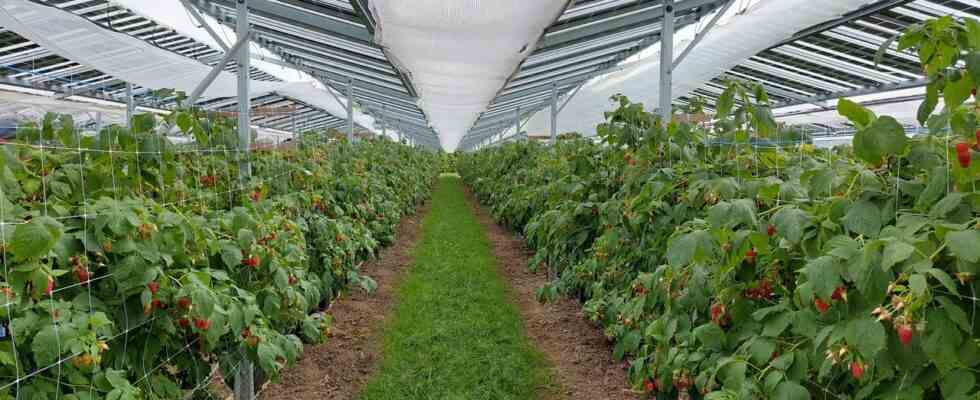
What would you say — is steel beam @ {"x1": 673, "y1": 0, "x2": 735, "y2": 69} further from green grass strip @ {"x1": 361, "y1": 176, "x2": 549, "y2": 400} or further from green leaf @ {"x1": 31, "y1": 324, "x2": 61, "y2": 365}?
green leaf @ {"x1": 31, "y1": 324, "x2": 61, "y2": 365}

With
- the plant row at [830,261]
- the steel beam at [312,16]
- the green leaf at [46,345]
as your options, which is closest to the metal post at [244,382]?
the green leaf at [46,345]

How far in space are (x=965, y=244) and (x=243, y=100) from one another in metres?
4.34

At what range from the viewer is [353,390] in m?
4.21

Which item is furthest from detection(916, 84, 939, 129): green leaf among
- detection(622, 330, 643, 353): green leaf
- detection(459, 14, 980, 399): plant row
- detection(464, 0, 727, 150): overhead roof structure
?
detection(464, 0, 727, 150): overhead roof structure

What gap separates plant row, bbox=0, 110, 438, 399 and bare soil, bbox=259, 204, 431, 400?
0.45 metres

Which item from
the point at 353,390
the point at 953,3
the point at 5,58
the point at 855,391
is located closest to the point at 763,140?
the point at 855,391

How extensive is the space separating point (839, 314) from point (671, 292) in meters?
0.92

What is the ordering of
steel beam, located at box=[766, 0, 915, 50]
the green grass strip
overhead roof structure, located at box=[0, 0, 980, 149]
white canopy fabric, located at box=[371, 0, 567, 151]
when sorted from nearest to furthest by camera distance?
white canopy fabric, located at box=[371, 0, 567, 151] < the green grass strip < overhead roof structure, located at box=[0, 0, 980, 149] < steel beam, located at box=[766, 0, 915, 50]

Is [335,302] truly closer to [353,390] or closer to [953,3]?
[353,390]

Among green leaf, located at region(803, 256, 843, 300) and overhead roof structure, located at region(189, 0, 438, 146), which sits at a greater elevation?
overhead roof structure, located at region(189, 0, 438, 146)

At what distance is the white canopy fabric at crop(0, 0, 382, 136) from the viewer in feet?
23.4

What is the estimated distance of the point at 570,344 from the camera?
507cm

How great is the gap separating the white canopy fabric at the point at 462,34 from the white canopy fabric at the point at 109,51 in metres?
4.22

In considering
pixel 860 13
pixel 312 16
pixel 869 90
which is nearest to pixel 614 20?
pixel 312 16
